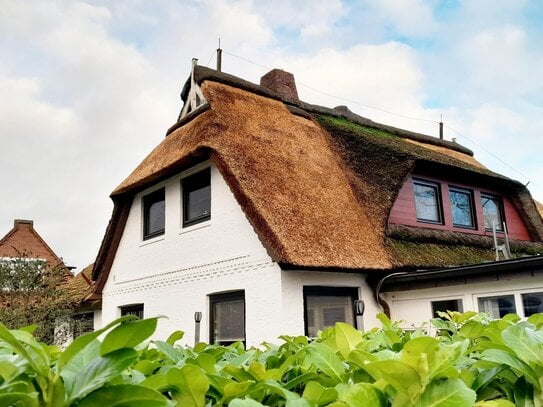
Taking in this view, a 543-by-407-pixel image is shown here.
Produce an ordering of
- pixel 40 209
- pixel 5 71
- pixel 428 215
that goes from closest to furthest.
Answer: pixel 428 215
pixel 5 71
pixel 40 209

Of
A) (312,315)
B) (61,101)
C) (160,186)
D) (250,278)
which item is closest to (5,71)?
(61,101)

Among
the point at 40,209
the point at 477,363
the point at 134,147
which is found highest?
the point at 134,147

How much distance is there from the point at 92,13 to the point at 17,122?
12.3m

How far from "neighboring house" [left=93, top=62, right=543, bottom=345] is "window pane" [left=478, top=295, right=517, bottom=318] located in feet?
1.56

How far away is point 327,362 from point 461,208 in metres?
11.7

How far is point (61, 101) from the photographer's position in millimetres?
21656

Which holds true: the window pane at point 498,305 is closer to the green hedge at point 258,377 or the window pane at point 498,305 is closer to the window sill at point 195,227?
the window sill at point 195,227

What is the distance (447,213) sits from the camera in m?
11.5

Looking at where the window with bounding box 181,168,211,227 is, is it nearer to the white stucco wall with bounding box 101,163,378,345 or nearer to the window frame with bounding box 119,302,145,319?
the white stucco wall with bounding box 101,163,378,345

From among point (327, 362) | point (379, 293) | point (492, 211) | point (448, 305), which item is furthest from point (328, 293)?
point (327, 362)

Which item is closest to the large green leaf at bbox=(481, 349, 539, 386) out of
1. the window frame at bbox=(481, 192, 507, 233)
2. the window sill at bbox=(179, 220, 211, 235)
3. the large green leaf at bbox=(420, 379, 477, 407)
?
the large green leaf at bbox=(420, 379, 477, 407)

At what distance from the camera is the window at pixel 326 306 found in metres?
8.73

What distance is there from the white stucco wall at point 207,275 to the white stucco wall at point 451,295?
0.52 metres

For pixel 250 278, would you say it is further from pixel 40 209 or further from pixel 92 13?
pixel 40 209
